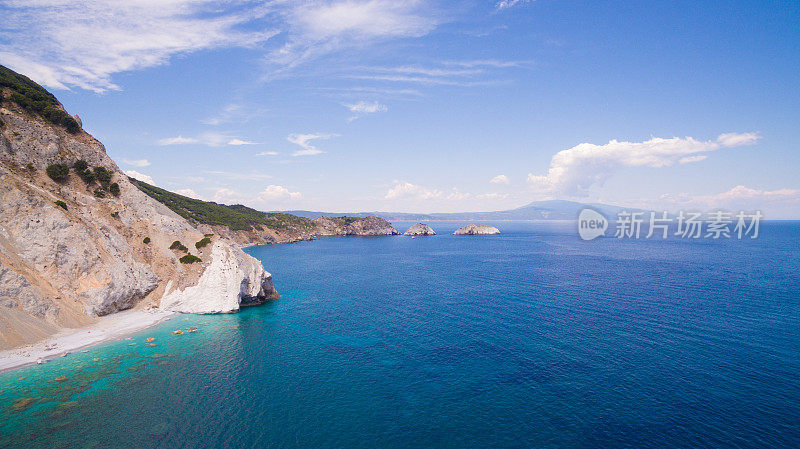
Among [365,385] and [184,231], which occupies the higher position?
[184,231]

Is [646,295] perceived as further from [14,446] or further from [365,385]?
[14,446]

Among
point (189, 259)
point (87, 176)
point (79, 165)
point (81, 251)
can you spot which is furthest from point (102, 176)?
point (189, 259)

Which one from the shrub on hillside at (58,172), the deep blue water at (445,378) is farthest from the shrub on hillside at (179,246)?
the shrub on hillside at (58,172)

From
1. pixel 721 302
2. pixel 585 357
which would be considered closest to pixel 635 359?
pixel 585 357

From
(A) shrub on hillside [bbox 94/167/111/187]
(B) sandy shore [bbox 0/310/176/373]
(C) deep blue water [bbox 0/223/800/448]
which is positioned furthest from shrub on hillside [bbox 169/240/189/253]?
(A) shrub on hillside [bbox 94/167/111/187]

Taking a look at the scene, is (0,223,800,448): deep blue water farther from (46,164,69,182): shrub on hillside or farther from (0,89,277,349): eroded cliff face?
(46,164,69,182): shrub on hillside

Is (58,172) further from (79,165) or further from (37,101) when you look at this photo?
(37,101)

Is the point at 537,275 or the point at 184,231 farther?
the point at 537,275
